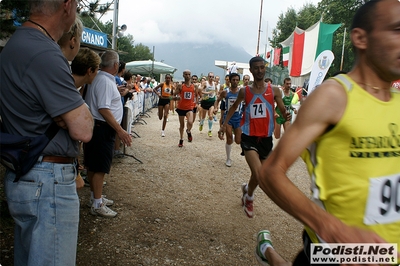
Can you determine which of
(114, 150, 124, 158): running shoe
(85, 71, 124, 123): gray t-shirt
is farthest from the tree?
(85, 71, 124, 123): gray t-shirt

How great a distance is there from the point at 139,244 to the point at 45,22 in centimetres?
259

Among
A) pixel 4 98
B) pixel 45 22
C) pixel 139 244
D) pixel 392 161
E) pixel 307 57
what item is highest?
pixel 307 57

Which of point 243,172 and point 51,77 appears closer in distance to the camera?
point 51,77

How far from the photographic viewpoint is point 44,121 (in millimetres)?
1707

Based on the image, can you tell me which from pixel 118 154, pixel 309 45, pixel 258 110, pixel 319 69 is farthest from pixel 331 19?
pixel 258 110

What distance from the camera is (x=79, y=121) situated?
1752 mm

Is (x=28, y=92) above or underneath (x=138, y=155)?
above

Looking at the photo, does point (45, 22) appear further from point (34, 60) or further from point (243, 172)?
point (243, 172)

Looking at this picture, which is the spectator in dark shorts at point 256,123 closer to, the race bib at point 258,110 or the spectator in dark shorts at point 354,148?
the race bib at point 258,110

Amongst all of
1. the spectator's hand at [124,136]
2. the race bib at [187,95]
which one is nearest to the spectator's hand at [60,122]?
the spectator's hand at [124,136]

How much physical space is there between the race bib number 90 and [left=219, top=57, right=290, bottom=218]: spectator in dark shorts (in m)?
3.14

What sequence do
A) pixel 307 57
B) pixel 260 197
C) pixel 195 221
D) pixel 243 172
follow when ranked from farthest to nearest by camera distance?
pixel 307 57
pixel 243 172
pixel 260 197
pixel 195 221

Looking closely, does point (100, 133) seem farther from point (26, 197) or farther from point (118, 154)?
point (118, 154)

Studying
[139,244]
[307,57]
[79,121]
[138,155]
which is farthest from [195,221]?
[307,57]
